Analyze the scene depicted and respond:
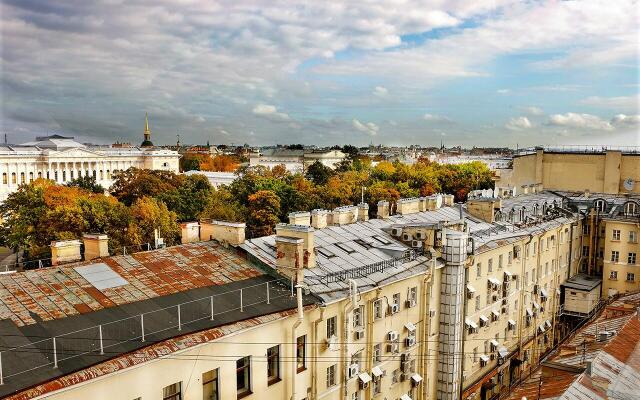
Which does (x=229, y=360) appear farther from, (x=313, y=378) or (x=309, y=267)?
(x=309, y=267)

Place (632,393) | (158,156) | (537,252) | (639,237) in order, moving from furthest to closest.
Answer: (158,156) → (639,237) → (537,252) → (632,393)

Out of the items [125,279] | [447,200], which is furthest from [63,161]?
[125,279]

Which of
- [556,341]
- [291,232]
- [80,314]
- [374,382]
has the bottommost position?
[556,341]

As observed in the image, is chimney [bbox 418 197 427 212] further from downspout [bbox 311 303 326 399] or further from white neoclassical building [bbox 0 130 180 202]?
white neoclassical building [bbox 0 130 180 202]

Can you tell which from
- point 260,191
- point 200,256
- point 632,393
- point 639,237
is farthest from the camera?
point 260,191

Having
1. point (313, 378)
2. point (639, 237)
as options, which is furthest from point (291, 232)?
point (639, 237)

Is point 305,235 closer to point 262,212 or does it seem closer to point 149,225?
point 149,225

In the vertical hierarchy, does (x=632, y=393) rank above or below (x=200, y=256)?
below
